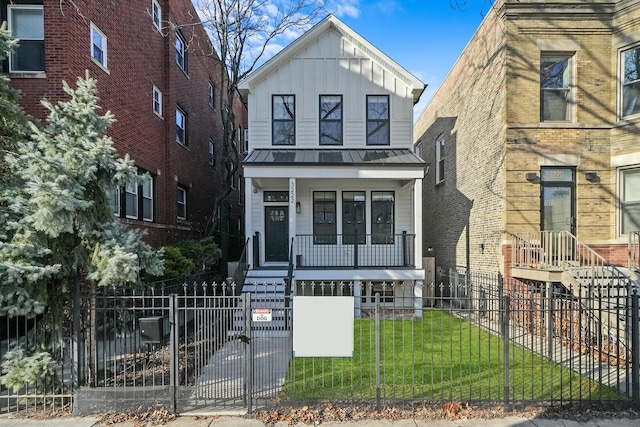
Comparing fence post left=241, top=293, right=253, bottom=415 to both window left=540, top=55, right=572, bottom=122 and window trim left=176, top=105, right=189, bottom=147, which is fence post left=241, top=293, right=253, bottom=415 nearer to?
window left=540, top=55, right=572, bottom=122

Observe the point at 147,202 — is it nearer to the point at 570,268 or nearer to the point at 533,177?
the point at 533,177

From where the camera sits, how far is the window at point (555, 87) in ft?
34.7

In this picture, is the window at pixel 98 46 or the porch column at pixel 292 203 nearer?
the window at pixel 98 46

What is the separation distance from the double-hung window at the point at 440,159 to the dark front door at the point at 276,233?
24.8 feet

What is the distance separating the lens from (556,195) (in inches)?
413

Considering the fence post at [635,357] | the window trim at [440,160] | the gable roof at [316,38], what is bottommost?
the fence post at [635,357]

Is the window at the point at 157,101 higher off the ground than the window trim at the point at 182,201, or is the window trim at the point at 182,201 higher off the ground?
the window at the point at 157,101

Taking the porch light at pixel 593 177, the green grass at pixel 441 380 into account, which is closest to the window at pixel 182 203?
the green grass at pixel 441 380

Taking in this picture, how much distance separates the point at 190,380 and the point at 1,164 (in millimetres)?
4628

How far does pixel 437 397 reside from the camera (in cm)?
528

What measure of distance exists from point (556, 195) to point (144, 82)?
12954 millimetres

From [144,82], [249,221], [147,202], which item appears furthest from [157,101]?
[249,221]

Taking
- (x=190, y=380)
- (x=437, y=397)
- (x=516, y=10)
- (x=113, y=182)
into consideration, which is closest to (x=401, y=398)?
(x=437, y=397)

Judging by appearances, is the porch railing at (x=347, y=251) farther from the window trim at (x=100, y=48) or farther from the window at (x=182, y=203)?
the window trim at (x=100, y=48)
